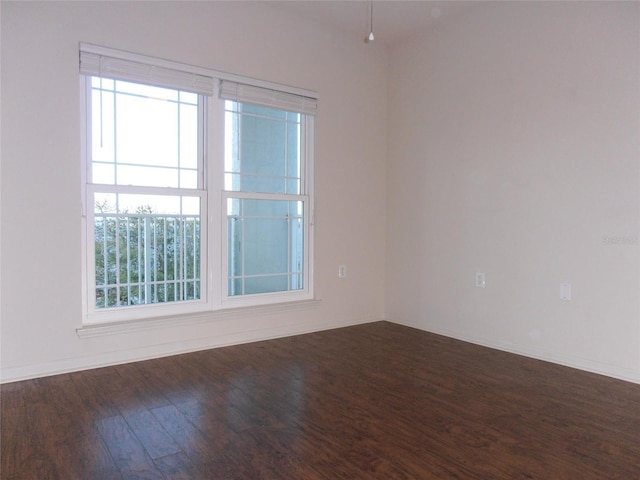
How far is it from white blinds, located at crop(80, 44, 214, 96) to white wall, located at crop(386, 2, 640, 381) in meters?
2.06

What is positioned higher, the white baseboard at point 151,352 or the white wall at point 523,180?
the white wall at point 523,180

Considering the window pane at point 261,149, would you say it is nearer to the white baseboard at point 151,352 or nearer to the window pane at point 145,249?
the window pane at point 145,249

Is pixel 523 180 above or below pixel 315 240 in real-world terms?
above

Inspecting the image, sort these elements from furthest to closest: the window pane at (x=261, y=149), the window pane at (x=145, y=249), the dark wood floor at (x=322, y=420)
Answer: the window pane at (x=261, y=149)
the window pane at (x=145, y=249)
the dark wood floor at (x=322, y=420)

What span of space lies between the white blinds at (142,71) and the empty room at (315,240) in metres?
0.01

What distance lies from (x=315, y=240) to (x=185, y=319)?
1.37 metres

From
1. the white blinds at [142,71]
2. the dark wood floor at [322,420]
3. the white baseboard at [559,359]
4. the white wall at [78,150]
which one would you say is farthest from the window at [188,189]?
the white baseboard at [559,359]

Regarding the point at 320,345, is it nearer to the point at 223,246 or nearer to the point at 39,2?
the point at 223,246

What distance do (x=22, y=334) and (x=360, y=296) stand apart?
2.85 metres

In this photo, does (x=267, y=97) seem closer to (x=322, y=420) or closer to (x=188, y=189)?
(x=188, y=189)

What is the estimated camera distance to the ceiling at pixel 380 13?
3.67 m

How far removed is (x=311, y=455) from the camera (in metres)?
1.89

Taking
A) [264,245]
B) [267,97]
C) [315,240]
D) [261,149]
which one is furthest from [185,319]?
[267,97]

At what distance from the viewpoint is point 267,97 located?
3.72 meters
